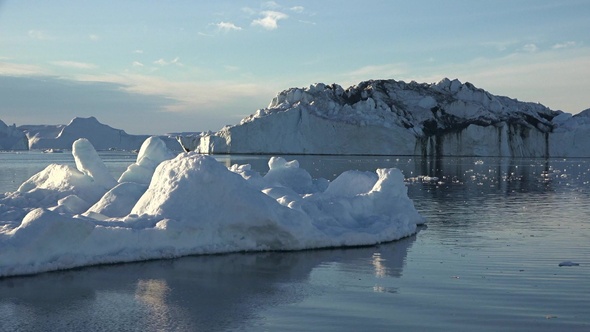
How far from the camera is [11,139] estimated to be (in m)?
165

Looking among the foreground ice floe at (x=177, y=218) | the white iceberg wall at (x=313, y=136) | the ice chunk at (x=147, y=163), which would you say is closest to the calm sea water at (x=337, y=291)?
the foreground ice floe at (x=177, y=218)

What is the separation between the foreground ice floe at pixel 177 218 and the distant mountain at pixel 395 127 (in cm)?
6323

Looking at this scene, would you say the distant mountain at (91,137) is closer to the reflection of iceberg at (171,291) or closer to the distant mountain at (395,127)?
the distant mountain at (395,127)

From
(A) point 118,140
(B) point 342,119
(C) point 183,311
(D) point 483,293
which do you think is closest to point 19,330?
(C) point 183,311

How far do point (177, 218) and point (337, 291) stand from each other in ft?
14.1

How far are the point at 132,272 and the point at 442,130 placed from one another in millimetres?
80910

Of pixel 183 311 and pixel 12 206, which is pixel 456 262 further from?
pixel 12 206

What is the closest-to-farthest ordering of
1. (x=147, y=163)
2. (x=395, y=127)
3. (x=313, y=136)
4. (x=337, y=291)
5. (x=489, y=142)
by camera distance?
(x=337, y=291)
(x=147, y=163)
(x=395, y=127)
(x=313, y=136)
(x=489, y=142)

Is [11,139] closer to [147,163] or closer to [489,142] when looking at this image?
[489,142]

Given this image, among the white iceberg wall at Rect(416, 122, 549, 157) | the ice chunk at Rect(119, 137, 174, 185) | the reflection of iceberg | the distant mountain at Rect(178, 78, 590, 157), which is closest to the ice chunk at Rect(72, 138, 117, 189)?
the ice chunk at Rect(119, 137, 174, 185)

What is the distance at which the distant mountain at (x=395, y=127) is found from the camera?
271ft

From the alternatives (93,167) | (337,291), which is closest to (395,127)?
(93,167)

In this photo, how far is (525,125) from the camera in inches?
3430

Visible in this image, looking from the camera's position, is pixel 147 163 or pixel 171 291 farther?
pixel 147 163
